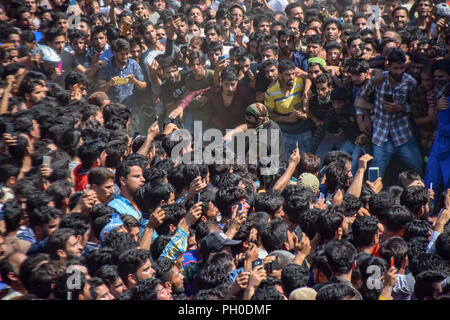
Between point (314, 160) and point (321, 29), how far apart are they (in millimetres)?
3847

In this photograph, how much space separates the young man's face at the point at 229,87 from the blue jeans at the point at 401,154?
2.06 metres

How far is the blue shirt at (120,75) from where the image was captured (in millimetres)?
9422

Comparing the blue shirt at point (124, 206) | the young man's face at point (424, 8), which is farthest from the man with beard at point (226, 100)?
the young man's face at point (424, 8)

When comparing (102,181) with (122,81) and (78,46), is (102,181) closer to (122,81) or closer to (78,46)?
(122,81)

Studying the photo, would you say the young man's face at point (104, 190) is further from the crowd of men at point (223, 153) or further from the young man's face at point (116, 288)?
the young man's face at point (116, 288)

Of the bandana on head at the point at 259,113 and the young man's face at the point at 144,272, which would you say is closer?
the young man's face at the point at 144,272

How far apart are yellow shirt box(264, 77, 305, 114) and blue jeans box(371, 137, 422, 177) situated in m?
1.21

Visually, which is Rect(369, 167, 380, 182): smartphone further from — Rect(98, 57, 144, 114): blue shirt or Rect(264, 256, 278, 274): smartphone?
Rect(98, 57, 144, 114): blue shirt

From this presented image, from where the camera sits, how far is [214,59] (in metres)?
9.59

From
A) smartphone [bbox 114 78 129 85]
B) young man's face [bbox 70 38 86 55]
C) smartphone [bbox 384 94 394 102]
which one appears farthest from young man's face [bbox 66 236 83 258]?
young man's face [bbox 70 38 86 55]

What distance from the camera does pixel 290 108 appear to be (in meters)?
8.81

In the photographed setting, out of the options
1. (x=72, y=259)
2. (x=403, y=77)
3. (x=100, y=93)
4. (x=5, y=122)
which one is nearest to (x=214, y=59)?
(x=100, y=93)

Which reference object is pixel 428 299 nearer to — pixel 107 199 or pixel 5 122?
pixel 107 199

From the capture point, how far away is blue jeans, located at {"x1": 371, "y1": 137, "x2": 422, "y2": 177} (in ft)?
27.0
